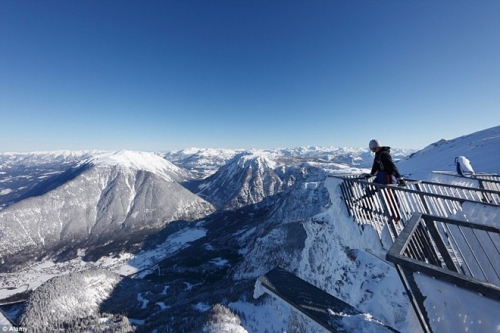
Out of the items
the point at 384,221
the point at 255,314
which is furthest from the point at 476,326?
the point at 255,314

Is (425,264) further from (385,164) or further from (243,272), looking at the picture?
(243,272)

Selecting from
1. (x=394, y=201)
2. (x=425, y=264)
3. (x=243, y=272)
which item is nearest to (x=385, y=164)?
(x=394, y=201)

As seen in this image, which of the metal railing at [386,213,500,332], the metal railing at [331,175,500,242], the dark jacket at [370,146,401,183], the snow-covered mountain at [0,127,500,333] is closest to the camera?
the metal railing at [386,213,500,332]

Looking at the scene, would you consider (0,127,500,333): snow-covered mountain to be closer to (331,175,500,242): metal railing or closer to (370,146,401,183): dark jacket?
(331,175,500,242): metal railing

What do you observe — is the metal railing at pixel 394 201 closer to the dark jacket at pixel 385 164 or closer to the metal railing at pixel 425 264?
the dark jacket at pixel 385 164

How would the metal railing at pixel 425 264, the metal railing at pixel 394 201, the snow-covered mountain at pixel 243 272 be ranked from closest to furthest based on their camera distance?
the metal railing at pixel 425 264 → the metal railing at pixel 394 201 → the snow-covered mountain at pixel 243 272

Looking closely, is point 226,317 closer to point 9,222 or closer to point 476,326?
point 476,326

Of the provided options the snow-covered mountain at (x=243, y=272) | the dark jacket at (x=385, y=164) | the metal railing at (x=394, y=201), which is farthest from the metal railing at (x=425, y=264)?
the dark jacket at (x=385, y=164)

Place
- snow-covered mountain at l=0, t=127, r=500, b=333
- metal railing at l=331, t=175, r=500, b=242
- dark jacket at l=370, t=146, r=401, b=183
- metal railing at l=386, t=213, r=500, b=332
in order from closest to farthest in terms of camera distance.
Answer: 1. metal railing at l=386, t=213, r=500, b=332
2. metal railing at l=331, t=175, r=500, b=242
3. dark jacket at l=370, t=146, r=401, b=183
4. snow-covered mountain at l=0, t=127, r=500, b=333

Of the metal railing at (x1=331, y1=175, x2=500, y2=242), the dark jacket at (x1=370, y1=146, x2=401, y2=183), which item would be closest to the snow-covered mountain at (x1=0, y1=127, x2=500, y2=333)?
the metal railing at (x1=331, y1=175, x2=500, y2=242)

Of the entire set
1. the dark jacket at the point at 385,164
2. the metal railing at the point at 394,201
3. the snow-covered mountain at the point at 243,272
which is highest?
the dark jacket at the point at 385,164

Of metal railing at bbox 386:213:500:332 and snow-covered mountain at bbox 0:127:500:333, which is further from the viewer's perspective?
snow-covered mountain at bbox 0:127:500:333
